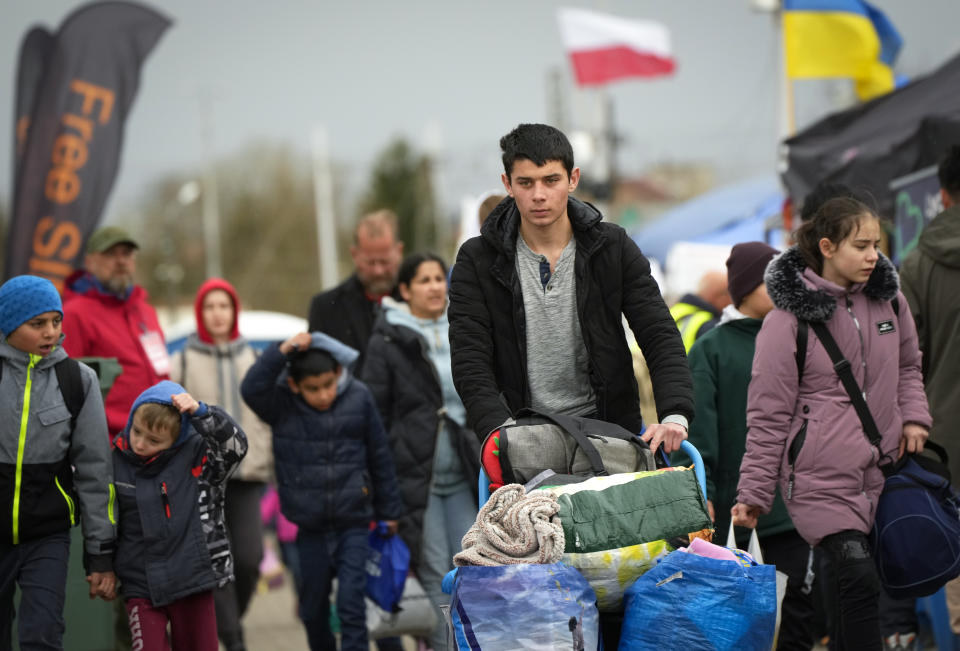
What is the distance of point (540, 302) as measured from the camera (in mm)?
4656

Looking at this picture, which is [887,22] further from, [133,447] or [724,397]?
[133,447]

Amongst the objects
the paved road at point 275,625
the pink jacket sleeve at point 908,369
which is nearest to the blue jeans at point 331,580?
the paved road at point 275,625

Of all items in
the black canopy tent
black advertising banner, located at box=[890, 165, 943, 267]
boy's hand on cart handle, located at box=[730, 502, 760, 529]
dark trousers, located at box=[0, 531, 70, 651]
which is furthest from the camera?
the black canopy tent

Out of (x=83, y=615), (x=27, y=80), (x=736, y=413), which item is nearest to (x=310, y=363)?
(x=83, y=615)

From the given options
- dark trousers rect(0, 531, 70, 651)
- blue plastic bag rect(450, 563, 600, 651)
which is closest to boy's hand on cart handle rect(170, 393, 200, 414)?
dark trousers rect(0, 531, 70, 651)

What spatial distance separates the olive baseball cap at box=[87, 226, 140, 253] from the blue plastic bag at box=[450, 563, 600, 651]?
4928 millimetres

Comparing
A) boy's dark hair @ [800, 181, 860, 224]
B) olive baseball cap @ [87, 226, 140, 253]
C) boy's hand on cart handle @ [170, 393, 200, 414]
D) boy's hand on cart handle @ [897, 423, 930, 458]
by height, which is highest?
olive baseball cap @ [87, 226, 140, 253]

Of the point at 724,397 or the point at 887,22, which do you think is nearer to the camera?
the point at 724,397

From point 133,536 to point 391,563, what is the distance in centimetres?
159

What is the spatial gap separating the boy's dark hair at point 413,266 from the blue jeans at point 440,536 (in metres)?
1.34

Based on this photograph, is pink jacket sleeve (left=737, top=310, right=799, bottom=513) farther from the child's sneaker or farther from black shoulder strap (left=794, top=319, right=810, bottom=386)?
the child's sneaker

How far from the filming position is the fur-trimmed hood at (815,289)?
17.3 feet

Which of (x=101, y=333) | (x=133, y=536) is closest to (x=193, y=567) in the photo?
(x=133, y=536)

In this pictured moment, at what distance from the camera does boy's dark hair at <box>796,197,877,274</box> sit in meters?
5.33
